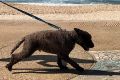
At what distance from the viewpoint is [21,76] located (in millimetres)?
10648

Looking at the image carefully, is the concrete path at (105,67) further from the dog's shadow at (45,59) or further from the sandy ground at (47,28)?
the dog's shadow at (45,59)

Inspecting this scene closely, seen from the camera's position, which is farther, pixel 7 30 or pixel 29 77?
pixel 7 30

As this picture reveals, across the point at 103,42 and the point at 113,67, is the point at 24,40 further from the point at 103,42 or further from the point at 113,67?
the point at 103,42

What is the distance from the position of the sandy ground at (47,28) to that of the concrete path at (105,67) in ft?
0.89

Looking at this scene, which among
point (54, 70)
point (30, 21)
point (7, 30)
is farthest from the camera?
point (30, 21)

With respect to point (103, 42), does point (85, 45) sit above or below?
above

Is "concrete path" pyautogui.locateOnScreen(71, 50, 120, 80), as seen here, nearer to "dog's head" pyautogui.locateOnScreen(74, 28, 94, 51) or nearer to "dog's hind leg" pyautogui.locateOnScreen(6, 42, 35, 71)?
"dog's head" pyautogui.locateOnScreen(74, 28, 94, 51)

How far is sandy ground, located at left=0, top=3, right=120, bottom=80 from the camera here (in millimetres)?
10969

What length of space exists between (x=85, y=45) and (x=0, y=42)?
520 cm

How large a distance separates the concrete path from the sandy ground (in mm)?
271

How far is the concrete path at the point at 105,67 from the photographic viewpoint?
10595mm

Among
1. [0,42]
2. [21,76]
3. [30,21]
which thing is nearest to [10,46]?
[0,42]

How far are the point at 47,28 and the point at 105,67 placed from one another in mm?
7409

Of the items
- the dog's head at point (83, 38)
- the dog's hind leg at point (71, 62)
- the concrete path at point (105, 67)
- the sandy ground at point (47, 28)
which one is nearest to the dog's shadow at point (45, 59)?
the sandy ground at point (47, 28)
